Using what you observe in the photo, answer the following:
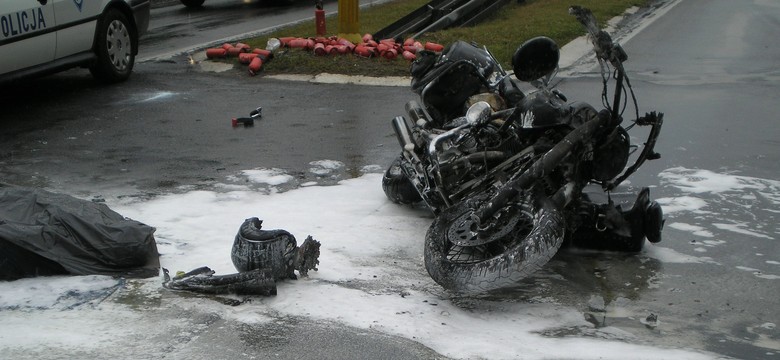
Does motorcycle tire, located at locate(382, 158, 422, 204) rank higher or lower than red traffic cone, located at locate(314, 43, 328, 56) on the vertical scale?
higher

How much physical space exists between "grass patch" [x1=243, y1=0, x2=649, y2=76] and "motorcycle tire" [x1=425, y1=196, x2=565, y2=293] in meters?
7.18

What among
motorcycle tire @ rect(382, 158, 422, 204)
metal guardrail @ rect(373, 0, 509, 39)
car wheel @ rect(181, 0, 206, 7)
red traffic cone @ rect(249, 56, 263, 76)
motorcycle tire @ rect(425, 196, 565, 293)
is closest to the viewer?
motorcycle tire @ rect(425, 196, 565, 293)

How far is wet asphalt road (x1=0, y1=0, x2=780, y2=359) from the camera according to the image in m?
5.81

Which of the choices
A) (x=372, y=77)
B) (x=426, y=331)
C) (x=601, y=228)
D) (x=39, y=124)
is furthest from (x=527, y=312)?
(x=372, y=77)

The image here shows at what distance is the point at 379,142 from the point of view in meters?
9.64

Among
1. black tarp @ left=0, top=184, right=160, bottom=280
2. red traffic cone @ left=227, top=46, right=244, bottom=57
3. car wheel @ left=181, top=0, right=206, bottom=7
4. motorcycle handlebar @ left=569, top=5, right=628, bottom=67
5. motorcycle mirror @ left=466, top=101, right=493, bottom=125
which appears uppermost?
motorcycle handlebar @ left=569, top=5, right=628, bottom=67

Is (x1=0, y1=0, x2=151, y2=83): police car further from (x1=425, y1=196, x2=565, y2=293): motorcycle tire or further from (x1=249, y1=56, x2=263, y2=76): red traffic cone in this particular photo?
(x1=425, y1=196, x2=565, y2=293): motorcycle tire

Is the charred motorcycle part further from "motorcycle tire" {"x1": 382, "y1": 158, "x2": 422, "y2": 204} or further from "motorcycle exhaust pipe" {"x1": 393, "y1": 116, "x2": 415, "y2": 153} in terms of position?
"motorcycle tire" {"x1": 382, "y1": 158, "x2": 422, "y2": 204}

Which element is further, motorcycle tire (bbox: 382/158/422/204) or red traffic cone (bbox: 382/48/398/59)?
red traffic cone (bbox: 382/48/398/59)

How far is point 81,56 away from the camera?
38.2 ft

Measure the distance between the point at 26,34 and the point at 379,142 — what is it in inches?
149

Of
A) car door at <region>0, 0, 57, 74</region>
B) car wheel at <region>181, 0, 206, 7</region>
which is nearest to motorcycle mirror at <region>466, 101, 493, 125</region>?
car door at <region>0, 0, 57, 74</region>

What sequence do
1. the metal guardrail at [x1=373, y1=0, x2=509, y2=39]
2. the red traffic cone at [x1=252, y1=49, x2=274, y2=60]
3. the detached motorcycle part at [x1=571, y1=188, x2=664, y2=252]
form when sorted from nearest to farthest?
the detached motorcycle part at [x1=571, y1=188, x2=664, y2=252]
the red traffic cone at [x1=252, y1=49, x2=274, y2=60]
the metal guardrail at [x1=373, y1=0, x2=509, y2=39]

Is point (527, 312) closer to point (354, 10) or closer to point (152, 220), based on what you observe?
point (152, 220)
